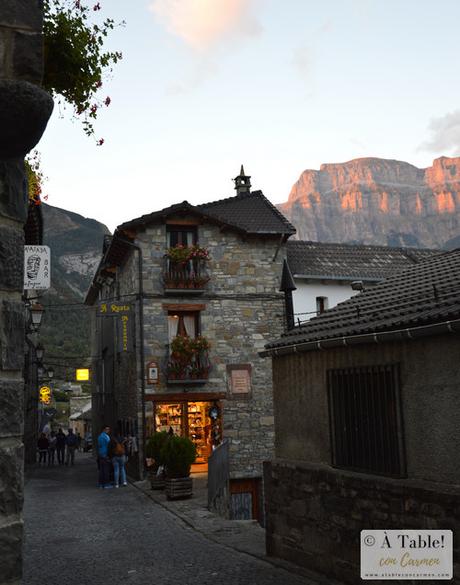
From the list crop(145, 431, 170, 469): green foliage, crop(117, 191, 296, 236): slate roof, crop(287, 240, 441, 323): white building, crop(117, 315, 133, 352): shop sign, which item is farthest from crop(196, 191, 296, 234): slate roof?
crop(145, 431, 170, 469): green foliage

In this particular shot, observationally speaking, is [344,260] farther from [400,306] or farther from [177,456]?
[400,306]

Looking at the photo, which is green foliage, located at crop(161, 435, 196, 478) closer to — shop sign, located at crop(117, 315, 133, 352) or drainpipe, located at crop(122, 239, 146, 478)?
A: drainpipe, located at crop(122, 239, 146, 478)

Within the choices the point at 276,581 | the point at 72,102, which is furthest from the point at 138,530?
the point at 72,102

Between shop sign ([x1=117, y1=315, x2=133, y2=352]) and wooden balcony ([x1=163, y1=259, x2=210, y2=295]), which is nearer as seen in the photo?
shop sign ([x1=117, y1=315, x2=133, y2=352])

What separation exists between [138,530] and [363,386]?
19.8 ft

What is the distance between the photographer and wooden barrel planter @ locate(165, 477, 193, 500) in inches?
615

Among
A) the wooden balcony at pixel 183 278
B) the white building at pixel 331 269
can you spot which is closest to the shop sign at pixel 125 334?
the wooden balcony at pixel 183 278

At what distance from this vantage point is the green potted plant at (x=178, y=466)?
15.6 metres

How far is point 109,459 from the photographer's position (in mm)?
18625

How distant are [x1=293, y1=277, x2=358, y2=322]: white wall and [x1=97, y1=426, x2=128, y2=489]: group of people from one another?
7742 millimetres

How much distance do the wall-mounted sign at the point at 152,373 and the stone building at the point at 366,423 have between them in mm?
11199

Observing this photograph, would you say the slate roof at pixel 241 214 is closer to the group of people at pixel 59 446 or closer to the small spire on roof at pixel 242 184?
the small spire on roof at pixel 242 184

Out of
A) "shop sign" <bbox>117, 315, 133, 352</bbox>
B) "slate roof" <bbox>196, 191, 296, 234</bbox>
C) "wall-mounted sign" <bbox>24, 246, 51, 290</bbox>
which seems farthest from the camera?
"slate roof" <bbox>196, 191, 296, 234</bbox>

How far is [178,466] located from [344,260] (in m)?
11.9
